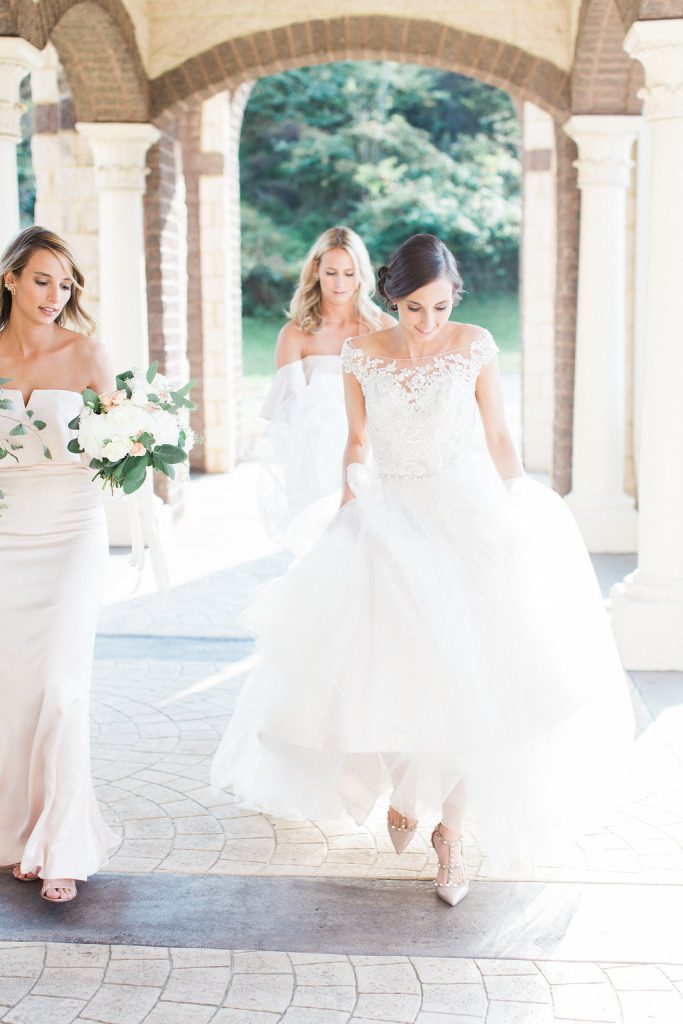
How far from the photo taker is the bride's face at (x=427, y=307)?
4.04 meters

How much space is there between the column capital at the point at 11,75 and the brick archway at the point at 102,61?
83.3 inches

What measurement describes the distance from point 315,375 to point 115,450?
246 cm

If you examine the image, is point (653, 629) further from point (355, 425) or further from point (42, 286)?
point (42, 286)

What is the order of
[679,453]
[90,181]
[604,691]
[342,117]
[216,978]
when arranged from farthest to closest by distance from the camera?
[342,117] → [90,181] → [679,453] → [604,691] → [216,978]

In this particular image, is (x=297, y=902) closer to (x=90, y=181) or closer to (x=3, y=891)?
(x=3, y=891)

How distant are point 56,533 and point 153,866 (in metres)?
1.16

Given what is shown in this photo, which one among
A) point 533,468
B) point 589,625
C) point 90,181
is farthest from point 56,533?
point 533,468

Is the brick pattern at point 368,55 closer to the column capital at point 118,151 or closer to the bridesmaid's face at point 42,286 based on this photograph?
the column capital at point 118,151

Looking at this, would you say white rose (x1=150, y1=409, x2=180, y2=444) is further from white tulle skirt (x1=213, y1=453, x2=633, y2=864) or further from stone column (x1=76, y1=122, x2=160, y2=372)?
stone column (x1=76, y1=122, x2=160, y2=372)

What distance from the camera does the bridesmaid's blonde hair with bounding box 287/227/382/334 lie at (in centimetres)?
611

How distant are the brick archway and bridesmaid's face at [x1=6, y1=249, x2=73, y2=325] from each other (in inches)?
190

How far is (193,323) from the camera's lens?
14680 millimetres

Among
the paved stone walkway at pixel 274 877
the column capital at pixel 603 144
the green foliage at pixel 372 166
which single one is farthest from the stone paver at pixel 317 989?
the green foliage at pixel 372 166

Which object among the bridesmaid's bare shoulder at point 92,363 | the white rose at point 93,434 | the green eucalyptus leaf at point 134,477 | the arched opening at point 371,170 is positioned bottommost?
the green eucalyptus leaf at point 134,477
